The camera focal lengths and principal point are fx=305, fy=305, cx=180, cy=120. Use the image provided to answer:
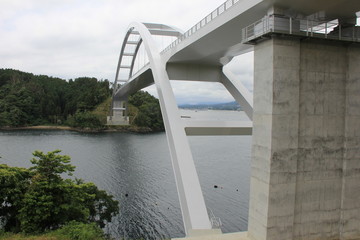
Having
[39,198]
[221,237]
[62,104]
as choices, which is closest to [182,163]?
[221,237]

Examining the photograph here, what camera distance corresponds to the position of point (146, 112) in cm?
6538

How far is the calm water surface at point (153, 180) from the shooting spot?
1480 centimetres

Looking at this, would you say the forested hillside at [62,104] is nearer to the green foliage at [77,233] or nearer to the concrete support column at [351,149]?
the green foliage at [77,233]

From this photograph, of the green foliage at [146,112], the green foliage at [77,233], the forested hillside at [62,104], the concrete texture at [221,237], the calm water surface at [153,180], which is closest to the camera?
the concrete texture at [221,237]

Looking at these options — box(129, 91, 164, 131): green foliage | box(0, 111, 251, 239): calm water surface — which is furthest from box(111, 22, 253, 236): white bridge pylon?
box(129, 91, 164, 131): green foliage

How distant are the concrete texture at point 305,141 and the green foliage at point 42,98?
206ft

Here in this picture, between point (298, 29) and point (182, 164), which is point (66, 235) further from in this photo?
point (298, 29)

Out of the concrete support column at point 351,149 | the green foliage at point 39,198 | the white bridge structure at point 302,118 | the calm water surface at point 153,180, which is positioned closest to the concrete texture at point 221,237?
the white bridge structure at point 302,118

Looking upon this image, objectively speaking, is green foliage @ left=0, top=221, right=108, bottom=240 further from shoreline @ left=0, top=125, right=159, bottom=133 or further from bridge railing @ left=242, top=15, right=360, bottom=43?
shoreline @ left=0, top=125, right=159, bottom=133

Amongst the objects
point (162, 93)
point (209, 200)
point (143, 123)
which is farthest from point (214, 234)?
point (143, 123)

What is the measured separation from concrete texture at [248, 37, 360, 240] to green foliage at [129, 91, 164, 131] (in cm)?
5622

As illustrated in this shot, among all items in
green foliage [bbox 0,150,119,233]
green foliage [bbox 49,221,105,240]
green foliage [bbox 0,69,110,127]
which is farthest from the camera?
green foliage [bbox 0,69,110,127]

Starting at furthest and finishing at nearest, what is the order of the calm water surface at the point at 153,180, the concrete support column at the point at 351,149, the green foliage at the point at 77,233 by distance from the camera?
1. the calm water surface at the point at 153,180
2. the green foliage at the point at 77,233
3. the concrete support column at the point at 351,149

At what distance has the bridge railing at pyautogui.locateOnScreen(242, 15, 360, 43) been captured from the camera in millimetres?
6910
